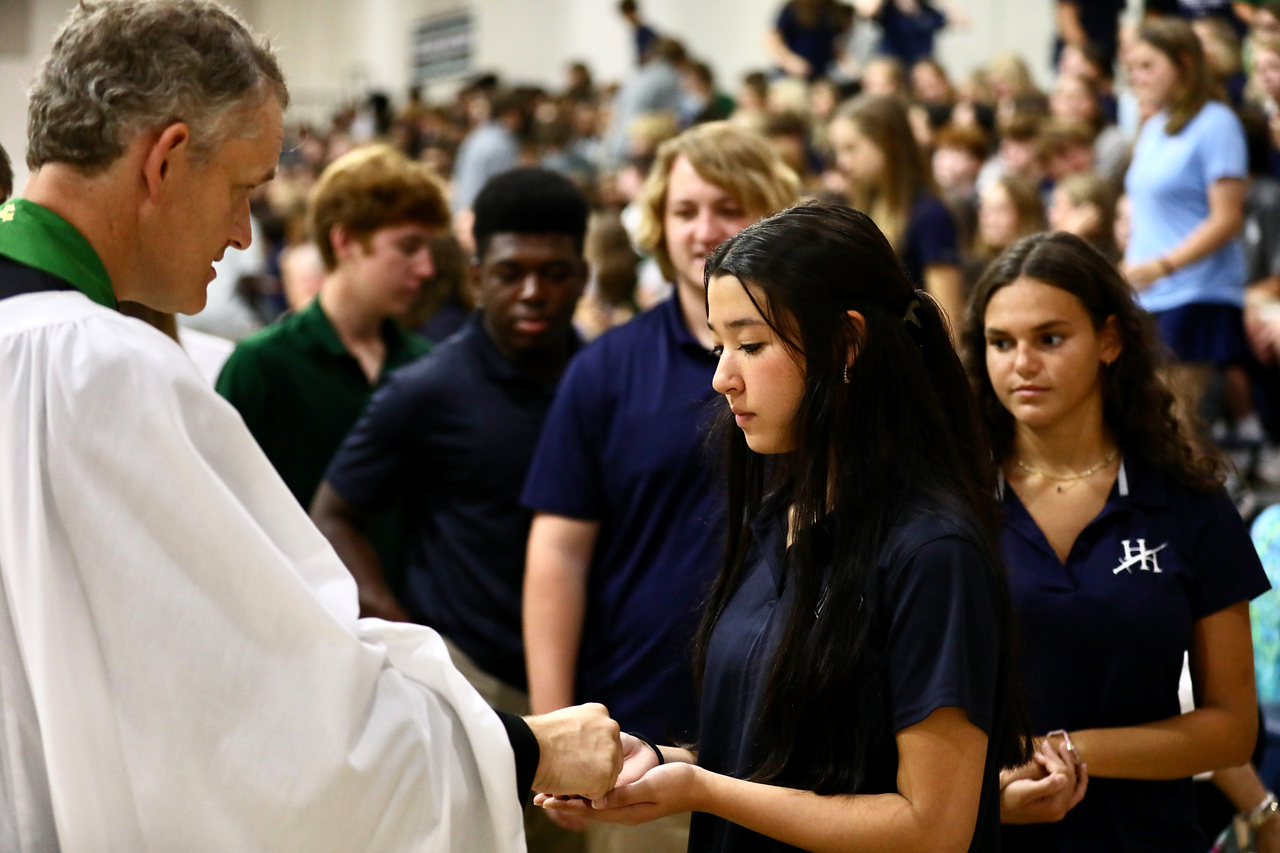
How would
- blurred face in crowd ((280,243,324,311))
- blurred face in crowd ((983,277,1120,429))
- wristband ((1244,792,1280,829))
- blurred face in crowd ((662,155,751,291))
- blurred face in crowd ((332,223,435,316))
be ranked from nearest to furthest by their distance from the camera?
1. blurred face in crowd ((983,277,1120,429))
2. wristband ((1244,792,1280,829))
3. blurred face in crowd ((662,155,751,291))
4. blurred face in crowd ((332,223,435,316))
5. blurred face in crowd ((280,243,324,311))

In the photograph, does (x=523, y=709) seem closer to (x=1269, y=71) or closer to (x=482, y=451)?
(x=482, y=451)

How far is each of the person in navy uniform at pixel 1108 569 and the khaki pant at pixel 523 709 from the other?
3.89 feet

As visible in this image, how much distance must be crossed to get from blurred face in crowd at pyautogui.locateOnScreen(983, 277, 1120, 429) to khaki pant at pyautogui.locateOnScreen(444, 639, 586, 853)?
4.21 ft

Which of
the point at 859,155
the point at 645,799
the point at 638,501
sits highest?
the point at 859,155

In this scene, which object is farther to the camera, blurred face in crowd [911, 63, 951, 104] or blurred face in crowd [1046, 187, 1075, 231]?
blurred face in crowd [911, 63, 951, 104]

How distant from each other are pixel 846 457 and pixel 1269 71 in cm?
480

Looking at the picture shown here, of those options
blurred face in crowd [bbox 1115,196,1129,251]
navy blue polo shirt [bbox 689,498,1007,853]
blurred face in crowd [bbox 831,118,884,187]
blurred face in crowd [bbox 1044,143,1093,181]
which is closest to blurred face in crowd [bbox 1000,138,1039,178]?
blurred face in crowd [bbox 1044,143,1093,181]

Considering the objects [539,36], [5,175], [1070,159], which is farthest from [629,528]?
[539,36]

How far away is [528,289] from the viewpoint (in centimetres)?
316

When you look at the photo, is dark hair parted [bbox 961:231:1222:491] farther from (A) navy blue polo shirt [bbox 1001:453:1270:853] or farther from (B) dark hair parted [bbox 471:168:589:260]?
(B) dark hair parted [bbox 471:168:589:260]

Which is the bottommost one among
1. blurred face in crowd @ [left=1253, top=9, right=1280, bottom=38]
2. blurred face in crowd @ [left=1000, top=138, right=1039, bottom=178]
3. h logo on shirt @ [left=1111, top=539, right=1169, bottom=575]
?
h logo on shirt @ [left=1111, top=539, right=1169, bottom=575]

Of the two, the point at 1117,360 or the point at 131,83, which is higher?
the point at 131,83

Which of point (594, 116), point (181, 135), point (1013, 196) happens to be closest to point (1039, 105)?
point (1013, 196)

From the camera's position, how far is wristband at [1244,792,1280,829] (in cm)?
253
